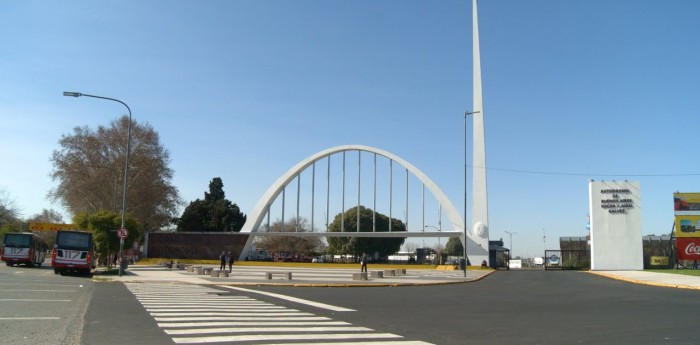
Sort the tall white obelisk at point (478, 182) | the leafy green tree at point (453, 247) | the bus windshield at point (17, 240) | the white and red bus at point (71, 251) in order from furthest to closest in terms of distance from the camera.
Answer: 1. the leafy green tree at point (453, 247)
2. the tall white obelisk at point (478, 182)
3. the bus windshield at point (17, 240)
4. the white and red bus at point (71, 251)

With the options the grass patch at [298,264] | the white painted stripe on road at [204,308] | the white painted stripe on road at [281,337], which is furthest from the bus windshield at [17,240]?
the white painted stripe on road at [281,337]

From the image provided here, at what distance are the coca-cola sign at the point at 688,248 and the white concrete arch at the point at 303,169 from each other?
2195cm

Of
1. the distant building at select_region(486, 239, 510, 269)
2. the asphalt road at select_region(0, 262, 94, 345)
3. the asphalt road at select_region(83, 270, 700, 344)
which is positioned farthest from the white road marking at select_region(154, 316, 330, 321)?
the distant building at select_region(486, 239, 510, 269)

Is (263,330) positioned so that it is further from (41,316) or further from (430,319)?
(41,316)

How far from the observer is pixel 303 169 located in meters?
74.6

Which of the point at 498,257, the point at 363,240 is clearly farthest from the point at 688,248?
the point at 363,240

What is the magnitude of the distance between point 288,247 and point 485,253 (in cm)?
4596

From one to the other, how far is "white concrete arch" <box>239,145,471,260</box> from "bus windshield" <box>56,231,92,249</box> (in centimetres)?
3367

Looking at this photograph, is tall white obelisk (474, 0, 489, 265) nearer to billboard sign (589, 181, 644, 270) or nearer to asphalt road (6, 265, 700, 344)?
billboard sign (589, 181, 644, 270)

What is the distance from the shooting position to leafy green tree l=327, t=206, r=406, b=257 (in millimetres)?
87375

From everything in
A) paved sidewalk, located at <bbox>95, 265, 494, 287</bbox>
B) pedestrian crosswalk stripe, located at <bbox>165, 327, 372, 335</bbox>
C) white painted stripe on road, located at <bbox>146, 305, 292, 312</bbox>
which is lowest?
paved sidewalk, located at <bbox>95, 265, 494, 287</bbox>

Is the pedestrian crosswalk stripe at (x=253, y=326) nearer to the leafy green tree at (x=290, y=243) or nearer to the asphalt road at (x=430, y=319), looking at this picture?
the asphalt road at (x=430, y=319)

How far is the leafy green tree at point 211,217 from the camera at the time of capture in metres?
88.9

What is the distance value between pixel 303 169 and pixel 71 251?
43723 millimetres
